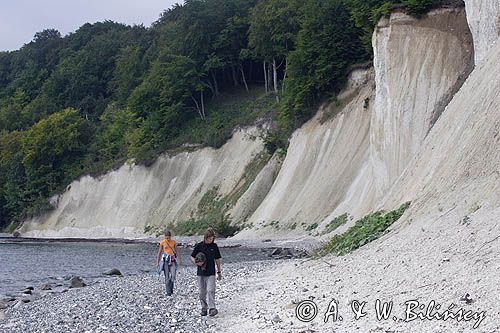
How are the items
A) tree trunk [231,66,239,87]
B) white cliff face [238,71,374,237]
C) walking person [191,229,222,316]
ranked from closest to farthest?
walking person [191,229,222,316] → white cliff face [238,71,374,237] → tree trunk [231,66,239,87]

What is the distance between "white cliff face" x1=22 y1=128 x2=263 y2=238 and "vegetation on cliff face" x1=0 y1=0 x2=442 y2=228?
1.66m

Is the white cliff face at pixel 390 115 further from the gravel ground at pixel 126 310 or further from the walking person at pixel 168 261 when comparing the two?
the walking person at pixel 168 261

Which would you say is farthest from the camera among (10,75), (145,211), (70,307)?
(10,75)

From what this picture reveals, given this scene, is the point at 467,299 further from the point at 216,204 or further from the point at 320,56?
the point at 216,204

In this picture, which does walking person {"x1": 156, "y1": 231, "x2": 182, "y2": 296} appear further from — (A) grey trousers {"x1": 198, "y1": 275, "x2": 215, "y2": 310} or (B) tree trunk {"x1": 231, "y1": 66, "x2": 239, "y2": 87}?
(B) tree trunk {"x1": 231, "y1": 66, "x2": 239, "y2": 87}

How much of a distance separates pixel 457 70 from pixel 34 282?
21606 mm

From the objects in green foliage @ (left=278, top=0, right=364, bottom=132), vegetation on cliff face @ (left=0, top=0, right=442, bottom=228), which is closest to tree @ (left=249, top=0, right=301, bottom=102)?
vegetation on cliff face @ (left=0, top=0, right=442, bottom=228)

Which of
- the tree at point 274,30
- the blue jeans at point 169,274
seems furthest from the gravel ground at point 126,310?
the tree at point 274,30

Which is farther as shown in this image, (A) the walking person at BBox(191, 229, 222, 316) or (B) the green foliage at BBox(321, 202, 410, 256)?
(B) the green foliage at BBox(321, 202, 410, 256)

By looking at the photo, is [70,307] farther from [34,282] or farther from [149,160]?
[149,160]

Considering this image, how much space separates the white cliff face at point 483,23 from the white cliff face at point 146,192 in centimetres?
2972

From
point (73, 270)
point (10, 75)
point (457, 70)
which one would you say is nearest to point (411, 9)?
point (457, 70)

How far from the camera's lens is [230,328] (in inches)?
459

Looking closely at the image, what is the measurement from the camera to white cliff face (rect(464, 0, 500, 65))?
25.4 meters
